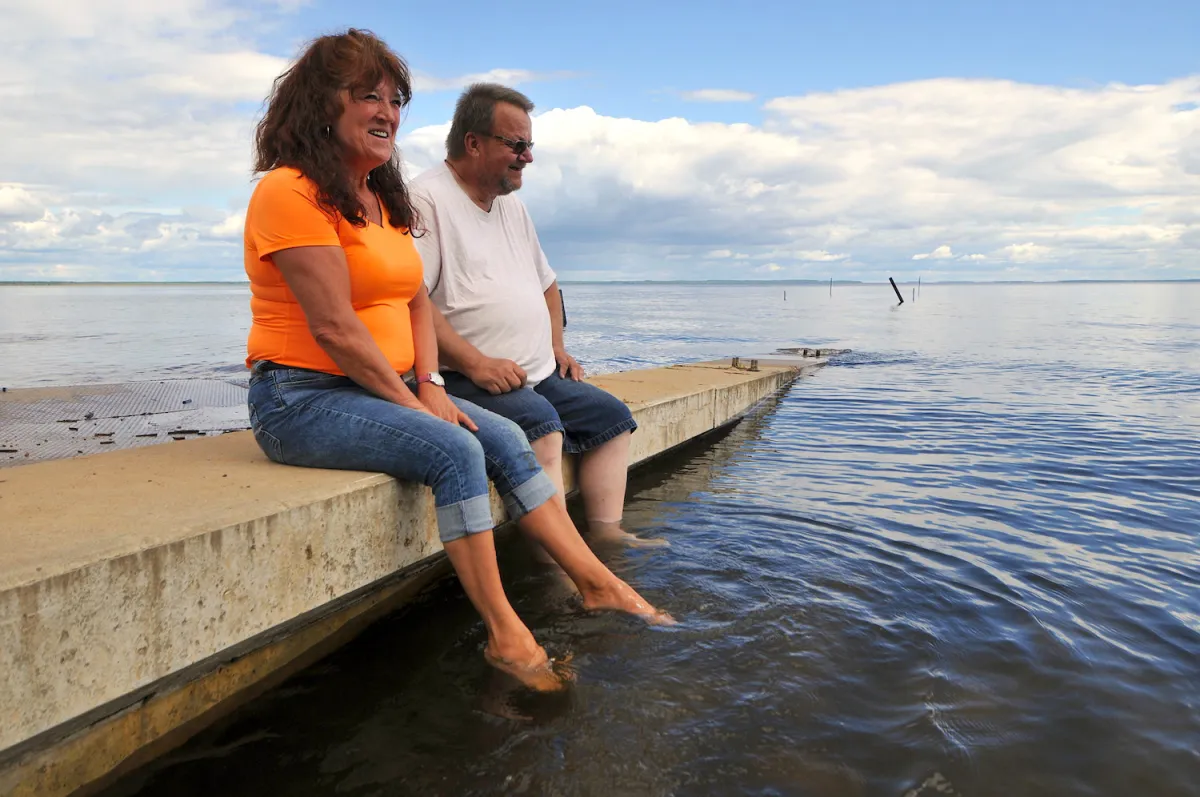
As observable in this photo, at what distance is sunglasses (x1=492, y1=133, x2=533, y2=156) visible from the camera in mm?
3727

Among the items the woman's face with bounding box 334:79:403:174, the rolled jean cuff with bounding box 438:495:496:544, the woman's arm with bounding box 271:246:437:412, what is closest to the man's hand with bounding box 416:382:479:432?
the woman's arm with bounding box 271:246:437:412

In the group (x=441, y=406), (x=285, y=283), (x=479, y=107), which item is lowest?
(x=441, y=406)

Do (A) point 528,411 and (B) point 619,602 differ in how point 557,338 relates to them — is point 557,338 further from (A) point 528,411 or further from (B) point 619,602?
(B) point 619,602

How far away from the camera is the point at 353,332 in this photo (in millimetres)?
2820

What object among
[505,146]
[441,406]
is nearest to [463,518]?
[441,406]

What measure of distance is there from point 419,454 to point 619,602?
3.49ft

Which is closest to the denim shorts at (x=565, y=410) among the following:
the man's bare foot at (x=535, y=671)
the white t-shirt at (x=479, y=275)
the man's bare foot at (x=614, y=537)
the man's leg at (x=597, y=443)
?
the man's leg at (x=597, y=443)

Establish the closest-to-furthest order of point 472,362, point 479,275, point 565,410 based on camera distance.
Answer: point 472,362 → point 479,275 → point 565,410

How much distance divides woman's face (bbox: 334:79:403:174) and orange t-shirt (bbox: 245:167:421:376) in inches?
8.7

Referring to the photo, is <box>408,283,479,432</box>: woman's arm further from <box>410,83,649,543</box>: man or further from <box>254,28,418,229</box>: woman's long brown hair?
<box>254,28,418,229</box>: woman's long brown hair

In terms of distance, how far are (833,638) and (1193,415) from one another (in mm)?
8823

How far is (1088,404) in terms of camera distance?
10867mm

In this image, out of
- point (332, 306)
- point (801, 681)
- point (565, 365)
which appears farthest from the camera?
point (565, 365)

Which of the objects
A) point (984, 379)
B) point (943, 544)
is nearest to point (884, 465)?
point (943, 544)
